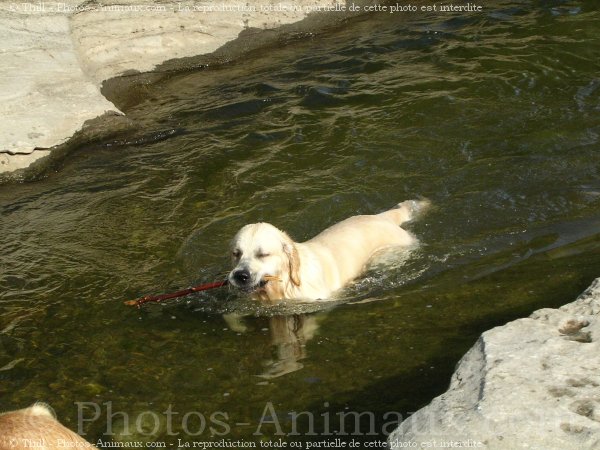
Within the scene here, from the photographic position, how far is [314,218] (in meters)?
8.16

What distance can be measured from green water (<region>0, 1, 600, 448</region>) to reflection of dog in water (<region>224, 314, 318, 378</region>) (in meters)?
0.02

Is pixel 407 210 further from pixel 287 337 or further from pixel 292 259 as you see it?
pixel 287 337

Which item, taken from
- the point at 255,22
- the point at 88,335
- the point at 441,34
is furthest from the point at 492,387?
the point at 255,22

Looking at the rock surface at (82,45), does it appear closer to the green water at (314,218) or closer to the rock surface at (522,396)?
the green water at (314,218)

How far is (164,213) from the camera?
8141mm

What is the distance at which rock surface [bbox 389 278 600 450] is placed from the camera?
11.2 feet

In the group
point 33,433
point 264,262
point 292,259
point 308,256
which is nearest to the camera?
point 33,433

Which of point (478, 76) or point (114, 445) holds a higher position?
point (478, 76)

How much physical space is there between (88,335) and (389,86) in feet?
18.8

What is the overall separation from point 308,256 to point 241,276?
0.74 meters

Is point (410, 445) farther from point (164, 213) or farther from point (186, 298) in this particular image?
point (164, 213)

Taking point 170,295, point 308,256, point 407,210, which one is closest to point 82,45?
point 407,210

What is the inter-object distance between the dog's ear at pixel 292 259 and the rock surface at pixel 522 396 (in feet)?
7.84

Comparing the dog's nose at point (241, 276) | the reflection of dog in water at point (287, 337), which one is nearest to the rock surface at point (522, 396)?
the reflection of dog in water at point (287, 337)
